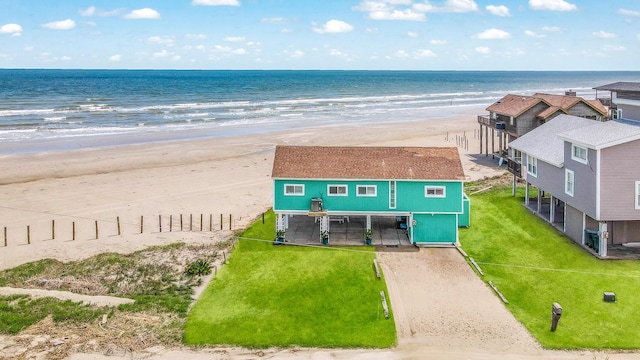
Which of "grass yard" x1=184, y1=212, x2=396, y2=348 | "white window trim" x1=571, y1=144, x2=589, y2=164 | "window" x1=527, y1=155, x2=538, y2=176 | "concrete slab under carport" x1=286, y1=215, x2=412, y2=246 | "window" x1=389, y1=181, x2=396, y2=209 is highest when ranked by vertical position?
"white window trim" x1=571, y1=144, x2=589, y2=164

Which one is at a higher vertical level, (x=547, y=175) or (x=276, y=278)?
(x=547, y=175)

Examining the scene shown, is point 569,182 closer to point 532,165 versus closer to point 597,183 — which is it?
point 597,183

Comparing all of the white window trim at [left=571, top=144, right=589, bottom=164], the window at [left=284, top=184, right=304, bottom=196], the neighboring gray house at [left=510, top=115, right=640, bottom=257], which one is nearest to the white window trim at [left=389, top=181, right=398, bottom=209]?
the window at [left=284, top=184, right=304, bottom=196]

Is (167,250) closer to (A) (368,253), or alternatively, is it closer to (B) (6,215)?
(A) (368,253)

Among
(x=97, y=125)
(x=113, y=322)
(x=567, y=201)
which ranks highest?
(x=97, y=125)

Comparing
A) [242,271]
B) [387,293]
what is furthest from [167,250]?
[387,293]

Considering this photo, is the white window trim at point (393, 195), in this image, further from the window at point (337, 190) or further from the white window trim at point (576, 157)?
the white window trim at point (576, 157)

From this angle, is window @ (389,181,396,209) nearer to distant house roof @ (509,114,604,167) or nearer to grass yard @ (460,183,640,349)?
grass yard @ (460,183,640,349)
